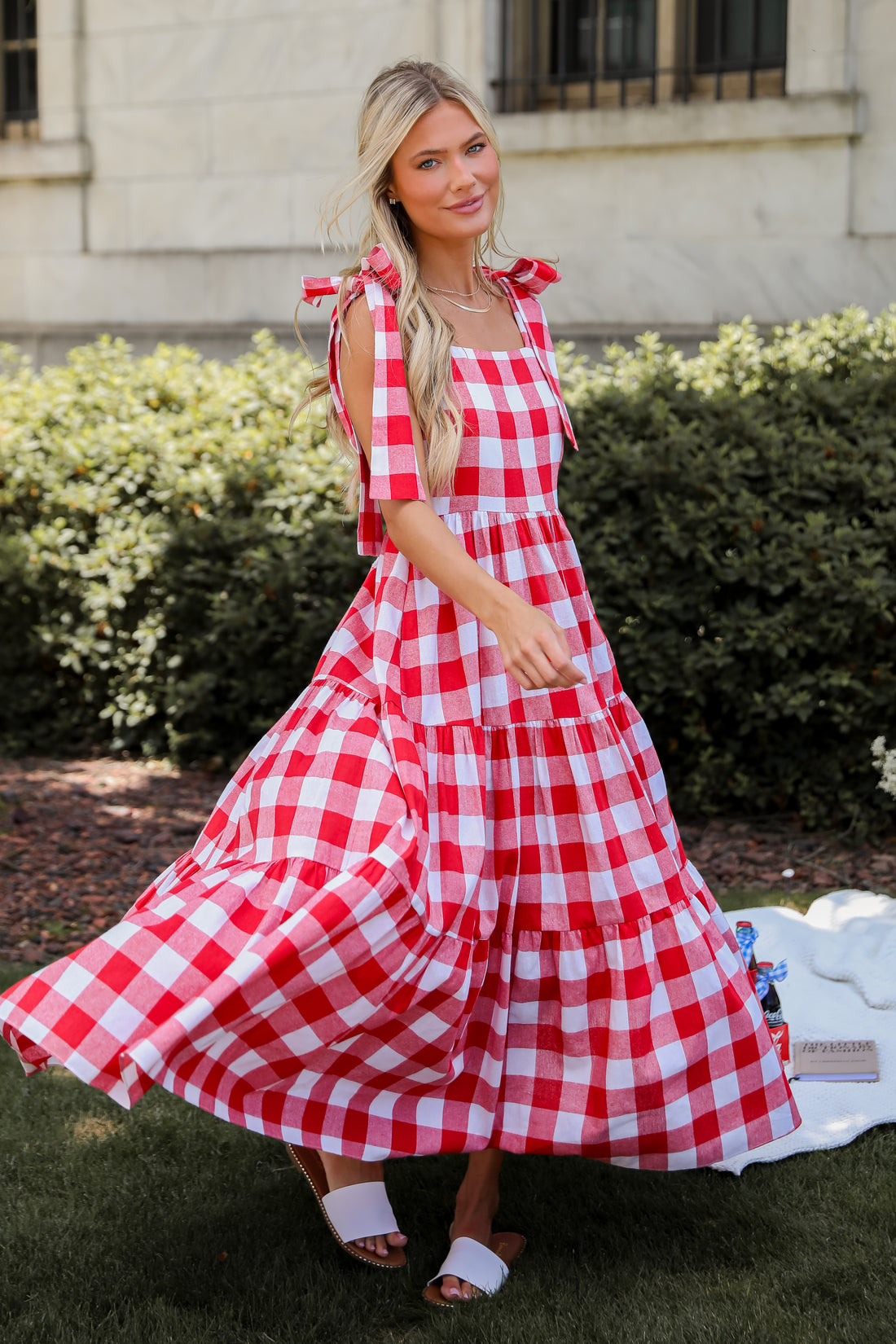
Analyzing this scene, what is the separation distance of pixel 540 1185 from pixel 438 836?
94 centimetres

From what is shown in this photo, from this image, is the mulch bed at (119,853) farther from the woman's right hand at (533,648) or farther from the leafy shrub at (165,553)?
the woman's right hand at (533,648)

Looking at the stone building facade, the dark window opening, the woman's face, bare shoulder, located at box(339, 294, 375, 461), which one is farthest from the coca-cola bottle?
the dark window opening

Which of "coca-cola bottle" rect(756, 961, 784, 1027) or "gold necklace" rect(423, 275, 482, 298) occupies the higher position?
"gold necklace" rect(423, 275, 482, 298)

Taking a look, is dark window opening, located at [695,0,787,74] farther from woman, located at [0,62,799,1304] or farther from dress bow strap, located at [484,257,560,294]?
woman, located at [0,62,799,1304]

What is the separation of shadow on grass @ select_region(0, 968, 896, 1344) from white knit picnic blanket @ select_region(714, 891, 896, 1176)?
6 centimetres

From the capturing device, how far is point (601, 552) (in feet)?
15.6

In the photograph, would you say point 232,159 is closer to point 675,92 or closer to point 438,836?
point 675,92

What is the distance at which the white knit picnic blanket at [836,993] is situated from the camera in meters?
2.90

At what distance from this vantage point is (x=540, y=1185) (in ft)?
8.96

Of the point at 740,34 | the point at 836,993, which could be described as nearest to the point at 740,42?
the point at 740,34

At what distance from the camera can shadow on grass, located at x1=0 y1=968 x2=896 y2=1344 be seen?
227 cm

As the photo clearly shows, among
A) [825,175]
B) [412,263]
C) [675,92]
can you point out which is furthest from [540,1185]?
[675,92]

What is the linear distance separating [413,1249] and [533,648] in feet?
4.05

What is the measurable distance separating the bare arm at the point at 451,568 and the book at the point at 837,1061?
1.50 meters
